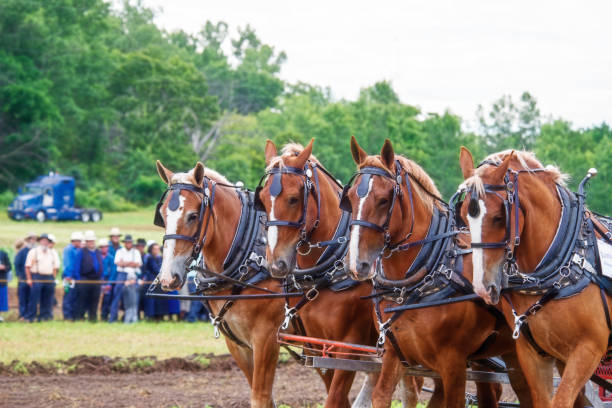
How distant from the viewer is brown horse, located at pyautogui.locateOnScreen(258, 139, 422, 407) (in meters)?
6.25

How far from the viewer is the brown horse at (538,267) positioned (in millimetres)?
5172

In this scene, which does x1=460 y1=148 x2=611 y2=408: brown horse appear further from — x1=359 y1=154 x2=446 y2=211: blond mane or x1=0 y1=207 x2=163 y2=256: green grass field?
x1=0 y1=207 x2=163 y2=256: green grass field

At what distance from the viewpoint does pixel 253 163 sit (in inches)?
1868

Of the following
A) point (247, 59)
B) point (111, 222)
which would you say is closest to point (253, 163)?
point (111, 222)

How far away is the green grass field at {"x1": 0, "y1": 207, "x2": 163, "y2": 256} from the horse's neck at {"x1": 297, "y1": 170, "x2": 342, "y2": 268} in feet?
75.5

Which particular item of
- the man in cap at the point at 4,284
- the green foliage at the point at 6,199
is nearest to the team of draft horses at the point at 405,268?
the man in cap at the point at 4,284

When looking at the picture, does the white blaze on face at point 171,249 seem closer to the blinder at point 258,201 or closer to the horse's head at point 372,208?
the blinder at point 258,201

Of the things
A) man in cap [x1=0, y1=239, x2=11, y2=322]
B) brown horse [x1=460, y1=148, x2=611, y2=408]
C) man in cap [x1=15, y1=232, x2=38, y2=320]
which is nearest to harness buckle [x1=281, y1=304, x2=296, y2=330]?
brown horse [x1=460, y1=148, x2=611, y2=408]

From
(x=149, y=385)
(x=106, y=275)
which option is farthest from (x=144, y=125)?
(x=149, y=385)

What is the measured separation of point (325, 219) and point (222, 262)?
114cm

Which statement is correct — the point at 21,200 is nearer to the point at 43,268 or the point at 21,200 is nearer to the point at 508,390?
the point at 43,268

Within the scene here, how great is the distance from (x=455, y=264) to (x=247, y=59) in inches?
3591

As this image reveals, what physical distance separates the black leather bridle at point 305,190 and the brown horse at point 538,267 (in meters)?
1.39

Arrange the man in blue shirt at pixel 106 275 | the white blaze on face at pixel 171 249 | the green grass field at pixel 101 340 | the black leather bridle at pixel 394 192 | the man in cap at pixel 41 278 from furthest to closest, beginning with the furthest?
the man in blue shirt at pixel 106 275
the man in cap at pixel 41 278
the green grass field at pixel 101 340
the white blaze on face at pixel 171 249
the black leather bridle at pixel 394 192
